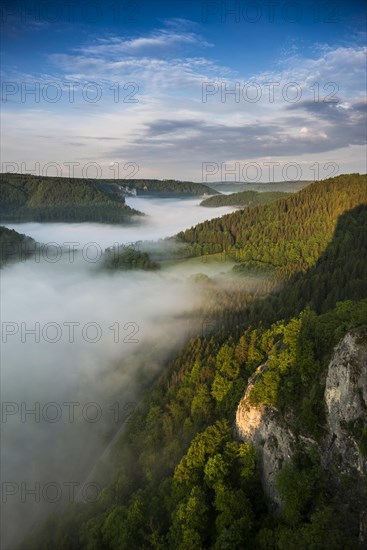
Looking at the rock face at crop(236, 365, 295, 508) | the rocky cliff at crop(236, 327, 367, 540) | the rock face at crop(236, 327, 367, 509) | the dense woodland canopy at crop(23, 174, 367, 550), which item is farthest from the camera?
the rock face at crop(236, 365, 295, 508)

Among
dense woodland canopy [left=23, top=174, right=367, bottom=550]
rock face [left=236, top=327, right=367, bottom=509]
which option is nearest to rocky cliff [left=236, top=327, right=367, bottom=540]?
rock face [left=236, top=327, right=367, bottom=509]

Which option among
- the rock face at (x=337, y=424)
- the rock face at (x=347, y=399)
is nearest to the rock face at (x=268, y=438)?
the rock face at (x=337, y=424)

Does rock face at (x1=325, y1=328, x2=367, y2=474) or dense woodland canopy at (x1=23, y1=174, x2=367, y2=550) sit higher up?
rock face at (x1=325, y1=328, x2=367, y2=474)

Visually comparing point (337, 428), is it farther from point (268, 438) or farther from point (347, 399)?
point (268, 438)

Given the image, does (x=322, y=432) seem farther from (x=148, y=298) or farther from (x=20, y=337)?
(x=20, y=337)

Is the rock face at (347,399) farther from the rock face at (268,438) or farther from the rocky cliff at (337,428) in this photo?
the rock face at (268,438)

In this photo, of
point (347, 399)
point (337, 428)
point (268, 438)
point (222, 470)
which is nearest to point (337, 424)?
point (337, 428)

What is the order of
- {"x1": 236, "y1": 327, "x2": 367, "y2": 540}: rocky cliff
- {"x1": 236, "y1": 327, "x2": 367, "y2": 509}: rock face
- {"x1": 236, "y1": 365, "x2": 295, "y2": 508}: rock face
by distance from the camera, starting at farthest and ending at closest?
{"x1": 236, "y1": 365, "x2": 295, "y2": 508}: rock face < {"x1": 236, "y1": 327, "x2": 367, "y2": 509}: rock face < {"x1": 236, "y1": 327, "x2": 367, "y2": 540}: rocky cliff

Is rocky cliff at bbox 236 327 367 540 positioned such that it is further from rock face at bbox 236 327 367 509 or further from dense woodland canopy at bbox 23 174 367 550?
dense woodland canopy at bbox 23 174 367 550

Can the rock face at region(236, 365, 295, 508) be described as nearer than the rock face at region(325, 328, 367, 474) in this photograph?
No
